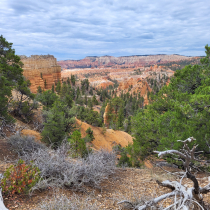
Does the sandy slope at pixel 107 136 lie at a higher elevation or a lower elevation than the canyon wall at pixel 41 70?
lower

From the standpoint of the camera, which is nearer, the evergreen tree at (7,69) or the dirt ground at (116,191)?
the dirt ground at (116,191)

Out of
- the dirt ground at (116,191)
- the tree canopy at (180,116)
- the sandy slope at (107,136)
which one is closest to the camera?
the dirt ground at (116,191)

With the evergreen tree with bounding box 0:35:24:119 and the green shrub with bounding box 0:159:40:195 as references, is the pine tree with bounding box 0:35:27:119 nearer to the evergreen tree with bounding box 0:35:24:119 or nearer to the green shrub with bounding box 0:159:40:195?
the evergreen tree with bounding box 0:35:24:119

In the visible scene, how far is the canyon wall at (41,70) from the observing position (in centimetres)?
4553

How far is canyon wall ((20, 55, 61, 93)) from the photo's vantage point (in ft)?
149

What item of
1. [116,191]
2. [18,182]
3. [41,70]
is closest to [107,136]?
[116,191]

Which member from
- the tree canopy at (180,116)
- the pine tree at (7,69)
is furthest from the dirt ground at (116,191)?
the pine tree at (7,69)

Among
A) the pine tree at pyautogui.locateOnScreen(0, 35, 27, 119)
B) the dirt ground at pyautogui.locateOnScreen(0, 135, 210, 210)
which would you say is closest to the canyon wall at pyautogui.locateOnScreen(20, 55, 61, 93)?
the pine tree at pyautogui.locateOnScreen(0, 35, 27, 119)

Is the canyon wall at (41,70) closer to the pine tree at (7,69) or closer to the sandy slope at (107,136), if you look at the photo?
the sandy slope at (107,136)

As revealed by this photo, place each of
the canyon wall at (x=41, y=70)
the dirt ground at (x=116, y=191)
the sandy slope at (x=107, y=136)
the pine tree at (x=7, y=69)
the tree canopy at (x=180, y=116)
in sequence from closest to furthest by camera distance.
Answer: the dirt ground at (x=116, y=191) < the tree canopy at (x=180, y=116) < the pine tree at (x=7, y=69) < the sandy slope at (x=107, y=136) < the canyon wall at (x=41, y=70)

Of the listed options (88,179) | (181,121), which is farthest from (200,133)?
(88,179)

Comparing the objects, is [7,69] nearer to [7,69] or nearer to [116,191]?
[7,69]

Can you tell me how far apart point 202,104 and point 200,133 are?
3.66 feet

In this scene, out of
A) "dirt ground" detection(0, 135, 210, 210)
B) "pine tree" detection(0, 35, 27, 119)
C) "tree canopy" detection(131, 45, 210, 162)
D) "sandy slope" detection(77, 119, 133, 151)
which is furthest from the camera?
"sandy slope" detection(77, 119, 133, 151)
